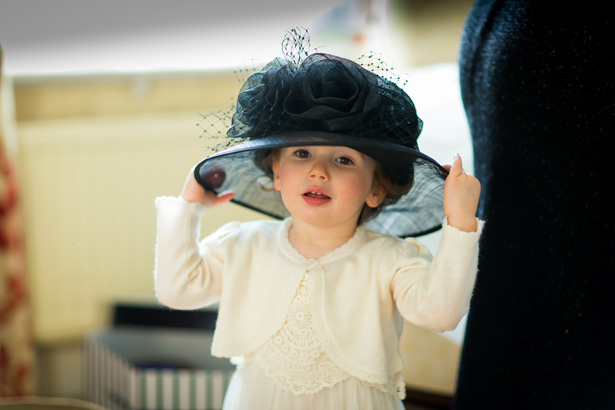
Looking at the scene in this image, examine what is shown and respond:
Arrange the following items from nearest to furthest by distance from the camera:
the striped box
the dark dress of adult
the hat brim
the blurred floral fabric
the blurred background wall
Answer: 1. the hat brim
2. the dark dress of adult
3. the striped box
4. the blurred floral fabric
5. the blurred background wall

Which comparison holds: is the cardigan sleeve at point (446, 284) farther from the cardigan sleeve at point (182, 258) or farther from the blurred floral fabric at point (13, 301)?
the blurred floral fabric at point (13, 301)

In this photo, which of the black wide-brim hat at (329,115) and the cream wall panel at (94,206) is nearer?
the black wide-brim hat at (329,115)

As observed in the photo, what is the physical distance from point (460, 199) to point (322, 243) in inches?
8.5

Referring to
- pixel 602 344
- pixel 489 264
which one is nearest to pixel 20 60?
pixel 489 264

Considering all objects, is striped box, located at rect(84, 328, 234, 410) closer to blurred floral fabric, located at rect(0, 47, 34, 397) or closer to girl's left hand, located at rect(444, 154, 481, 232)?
blurred floral fabric, located at rect(0, 47, 34, 397)

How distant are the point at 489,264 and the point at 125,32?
4.38 feet

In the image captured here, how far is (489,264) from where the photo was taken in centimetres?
104

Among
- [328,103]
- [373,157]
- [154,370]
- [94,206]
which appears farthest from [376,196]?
[94,206]

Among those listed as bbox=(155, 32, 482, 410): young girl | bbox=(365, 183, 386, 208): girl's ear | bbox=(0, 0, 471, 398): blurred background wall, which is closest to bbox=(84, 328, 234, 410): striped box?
bbox=(0, 0, 471, 398): blurred background wall

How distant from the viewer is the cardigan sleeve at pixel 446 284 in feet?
2.66

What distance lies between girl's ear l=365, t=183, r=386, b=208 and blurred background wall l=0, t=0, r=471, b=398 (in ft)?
3.12

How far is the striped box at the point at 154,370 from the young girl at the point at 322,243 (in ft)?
2.14

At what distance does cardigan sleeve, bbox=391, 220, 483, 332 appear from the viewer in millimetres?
811

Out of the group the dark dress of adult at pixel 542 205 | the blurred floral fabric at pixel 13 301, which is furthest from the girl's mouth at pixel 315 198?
the blurred floral fabric at pixel 13 301
